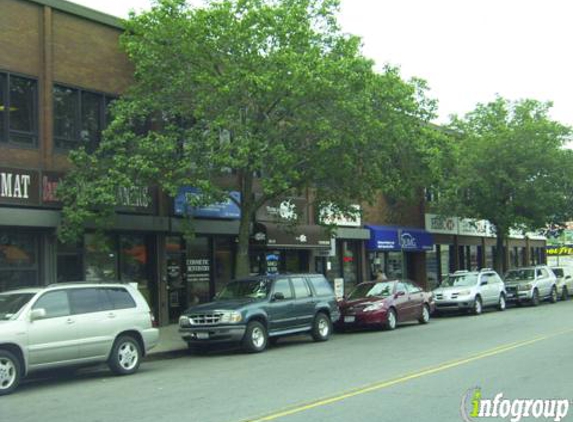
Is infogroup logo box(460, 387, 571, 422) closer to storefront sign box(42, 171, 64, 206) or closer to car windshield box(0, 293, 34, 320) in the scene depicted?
car windshield box(0, 293, 34, 320)

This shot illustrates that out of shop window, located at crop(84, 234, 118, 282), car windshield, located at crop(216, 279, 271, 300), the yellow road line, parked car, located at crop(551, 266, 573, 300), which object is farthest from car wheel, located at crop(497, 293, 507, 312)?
shop window, located at crop(84, 234, 118, 282)

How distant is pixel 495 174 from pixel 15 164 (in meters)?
20.3

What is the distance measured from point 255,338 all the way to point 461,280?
13571 mm

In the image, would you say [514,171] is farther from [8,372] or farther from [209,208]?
[8,372]

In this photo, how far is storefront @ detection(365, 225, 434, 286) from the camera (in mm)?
30859

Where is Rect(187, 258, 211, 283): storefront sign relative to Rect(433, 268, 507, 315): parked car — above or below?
above

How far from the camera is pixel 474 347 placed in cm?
1462

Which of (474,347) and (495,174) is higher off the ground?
(495,174)

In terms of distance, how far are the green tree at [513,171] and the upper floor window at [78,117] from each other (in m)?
15.3

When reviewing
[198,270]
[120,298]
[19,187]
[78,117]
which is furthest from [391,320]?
[19,187]

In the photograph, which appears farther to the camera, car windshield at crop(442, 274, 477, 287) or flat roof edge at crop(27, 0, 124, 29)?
car windshield at crop(442, 274, 477, 287)

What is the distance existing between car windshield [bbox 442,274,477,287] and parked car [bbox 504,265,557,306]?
3.85 metres

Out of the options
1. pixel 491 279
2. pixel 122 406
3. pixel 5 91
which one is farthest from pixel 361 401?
pixel 491 279

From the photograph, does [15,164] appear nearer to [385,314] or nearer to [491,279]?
[385,314]
